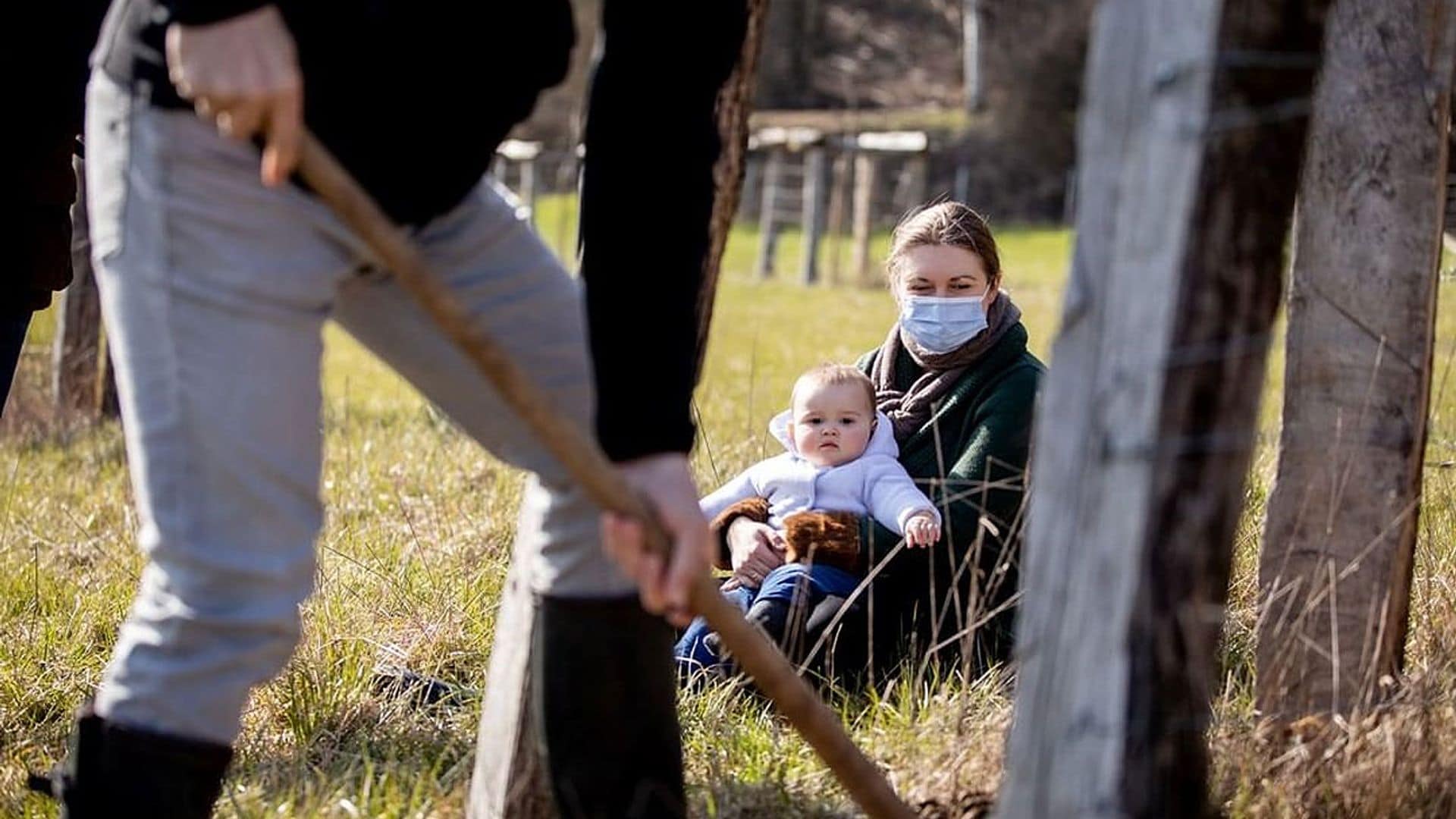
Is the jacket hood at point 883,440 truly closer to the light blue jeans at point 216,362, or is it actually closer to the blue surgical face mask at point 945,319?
the blue surgical face mask at point 945,319

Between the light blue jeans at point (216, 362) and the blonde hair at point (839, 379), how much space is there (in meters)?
1.70

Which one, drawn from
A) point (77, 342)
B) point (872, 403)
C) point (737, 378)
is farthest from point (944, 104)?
point (872, 403)

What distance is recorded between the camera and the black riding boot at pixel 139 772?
6.42 feet

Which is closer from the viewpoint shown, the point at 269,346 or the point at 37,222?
the point at 269,346

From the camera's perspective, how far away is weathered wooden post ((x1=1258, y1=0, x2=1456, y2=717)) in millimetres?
2771

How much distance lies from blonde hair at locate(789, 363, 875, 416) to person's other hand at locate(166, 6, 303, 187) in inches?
80.5

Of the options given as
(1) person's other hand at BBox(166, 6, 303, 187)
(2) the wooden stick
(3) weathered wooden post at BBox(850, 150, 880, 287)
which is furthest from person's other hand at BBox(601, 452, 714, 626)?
(3) weathered wooden post at BBox(850, 150, 880, 287)

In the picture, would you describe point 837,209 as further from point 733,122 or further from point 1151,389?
point 1151,389

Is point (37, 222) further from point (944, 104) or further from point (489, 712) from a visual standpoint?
point (944, 104)

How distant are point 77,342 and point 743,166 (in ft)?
15.8

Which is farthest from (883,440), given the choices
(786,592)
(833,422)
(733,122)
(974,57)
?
(974,57)

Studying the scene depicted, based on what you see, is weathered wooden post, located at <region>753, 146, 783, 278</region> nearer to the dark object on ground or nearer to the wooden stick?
the dark object on ground

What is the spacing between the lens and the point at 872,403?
3.73 meters

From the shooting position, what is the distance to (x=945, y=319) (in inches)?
144
